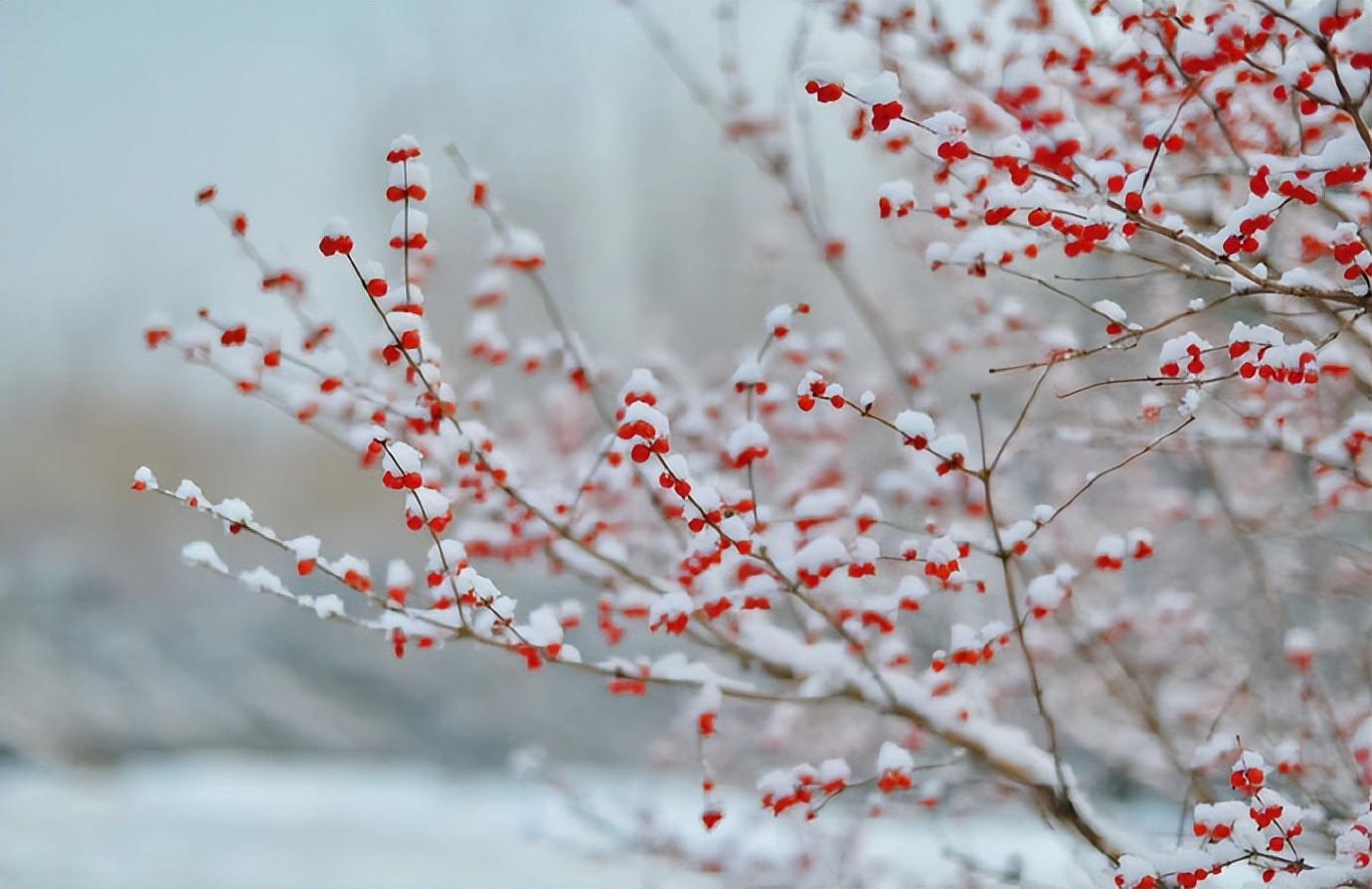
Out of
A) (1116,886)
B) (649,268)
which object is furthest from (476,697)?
(1116,886)

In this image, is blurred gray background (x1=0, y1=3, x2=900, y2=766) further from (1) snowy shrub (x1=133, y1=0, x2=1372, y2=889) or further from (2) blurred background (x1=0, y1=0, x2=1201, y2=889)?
(1) snowy shrub (x1=133, y1=0, x2=1372, y2=889)

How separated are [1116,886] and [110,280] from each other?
1079 cm

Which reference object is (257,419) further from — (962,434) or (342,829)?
(962,434)

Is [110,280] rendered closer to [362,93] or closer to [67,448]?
[67,448]

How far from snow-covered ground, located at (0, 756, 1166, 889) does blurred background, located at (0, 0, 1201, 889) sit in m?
0.03

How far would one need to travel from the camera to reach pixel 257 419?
1042 centimetres

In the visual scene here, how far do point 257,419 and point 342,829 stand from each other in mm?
5581

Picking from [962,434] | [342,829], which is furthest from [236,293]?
[962,434]

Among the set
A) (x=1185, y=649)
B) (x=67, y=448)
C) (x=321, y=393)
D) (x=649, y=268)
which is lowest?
(x=321, y=393)

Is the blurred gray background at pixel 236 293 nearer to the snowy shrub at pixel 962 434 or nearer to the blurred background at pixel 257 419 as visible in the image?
the blurred background at pixel 257 419

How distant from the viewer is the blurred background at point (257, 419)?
19.0 ft

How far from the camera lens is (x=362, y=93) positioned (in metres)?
9.58

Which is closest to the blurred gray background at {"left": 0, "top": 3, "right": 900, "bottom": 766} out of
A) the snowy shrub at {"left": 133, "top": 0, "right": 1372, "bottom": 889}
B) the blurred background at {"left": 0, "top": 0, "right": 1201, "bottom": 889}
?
the blurred background at {"left": 0, "top": 0, "right": 1201, "bottom": 889}

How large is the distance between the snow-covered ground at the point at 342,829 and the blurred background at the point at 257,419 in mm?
27
